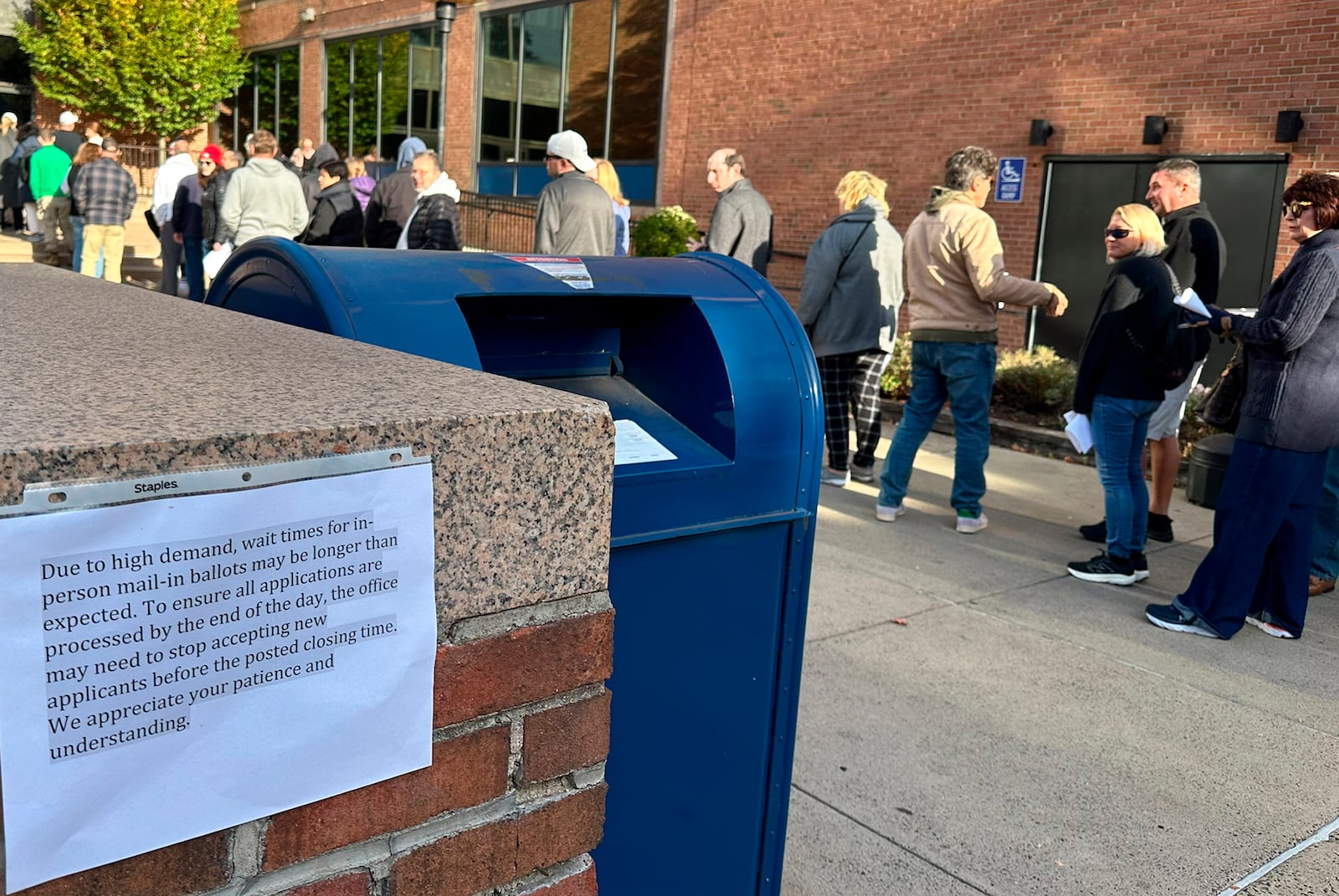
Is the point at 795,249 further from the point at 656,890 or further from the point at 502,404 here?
the point at 502,404

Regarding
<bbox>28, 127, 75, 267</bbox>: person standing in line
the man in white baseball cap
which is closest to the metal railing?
the man in white baseball cap

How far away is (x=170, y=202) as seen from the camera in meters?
12.1

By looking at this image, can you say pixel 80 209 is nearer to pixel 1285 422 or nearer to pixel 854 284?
pixel 854 284

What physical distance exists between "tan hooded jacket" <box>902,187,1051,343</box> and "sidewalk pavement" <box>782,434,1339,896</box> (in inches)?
47.8

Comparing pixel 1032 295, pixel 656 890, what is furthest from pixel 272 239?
pixel 1032 295

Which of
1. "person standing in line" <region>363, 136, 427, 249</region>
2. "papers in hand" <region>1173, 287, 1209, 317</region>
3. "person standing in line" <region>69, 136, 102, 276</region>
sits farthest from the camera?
"person standing in line" <region>69, 136, 102, 276</region>

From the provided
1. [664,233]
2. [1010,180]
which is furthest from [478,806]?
[1010,180]

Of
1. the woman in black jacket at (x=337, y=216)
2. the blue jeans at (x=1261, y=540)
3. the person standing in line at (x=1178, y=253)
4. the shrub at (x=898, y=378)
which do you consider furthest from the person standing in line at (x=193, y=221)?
the blue jeans at (x=1261, y=540)

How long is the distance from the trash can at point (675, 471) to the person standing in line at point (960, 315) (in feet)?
12.3

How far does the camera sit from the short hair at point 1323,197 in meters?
4.46

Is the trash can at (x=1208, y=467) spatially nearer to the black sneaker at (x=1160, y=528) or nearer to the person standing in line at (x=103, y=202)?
the black sneaker at (x=1160, y=528)

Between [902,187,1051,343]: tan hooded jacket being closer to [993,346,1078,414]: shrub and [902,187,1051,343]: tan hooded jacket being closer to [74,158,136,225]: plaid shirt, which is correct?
[993,346,1078,414]: shrub

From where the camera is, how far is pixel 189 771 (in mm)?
1058

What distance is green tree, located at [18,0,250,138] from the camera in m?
24.0
